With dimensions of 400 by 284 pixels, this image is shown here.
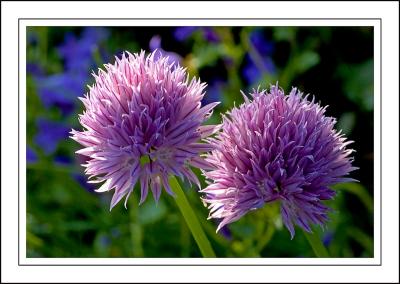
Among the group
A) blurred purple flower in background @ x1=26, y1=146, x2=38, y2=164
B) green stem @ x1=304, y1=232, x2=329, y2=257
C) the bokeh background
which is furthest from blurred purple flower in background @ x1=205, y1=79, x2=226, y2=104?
green stem @ x1=304, y1=232, x2=329, y2=257

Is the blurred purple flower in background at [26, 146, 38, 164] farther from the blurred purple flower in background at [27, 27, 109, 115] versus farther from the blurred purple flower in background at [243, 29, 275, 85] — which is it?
the blurred purple flower in background at [243, 29, 275, 85]

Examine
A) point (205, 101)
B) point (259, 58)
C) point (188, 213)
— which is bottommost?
point (188, 213)

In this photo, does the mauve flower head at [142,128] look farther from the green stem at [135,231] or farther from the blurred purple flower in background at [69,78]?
the blurred purple flower in background at [69,78]

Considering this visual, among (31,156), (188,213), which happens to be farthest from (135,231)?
(188,213)

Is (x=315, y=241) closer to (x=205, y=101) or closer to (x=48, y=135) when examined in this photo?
(x=205, y=101)

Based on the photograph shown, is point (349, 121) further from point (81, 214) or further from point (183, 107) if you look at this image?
point (183, 107)

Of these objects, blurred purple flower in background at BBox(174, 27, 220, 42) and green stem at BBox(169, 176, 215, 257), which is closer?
green stem at BBox(169, 176, 215, 257)
